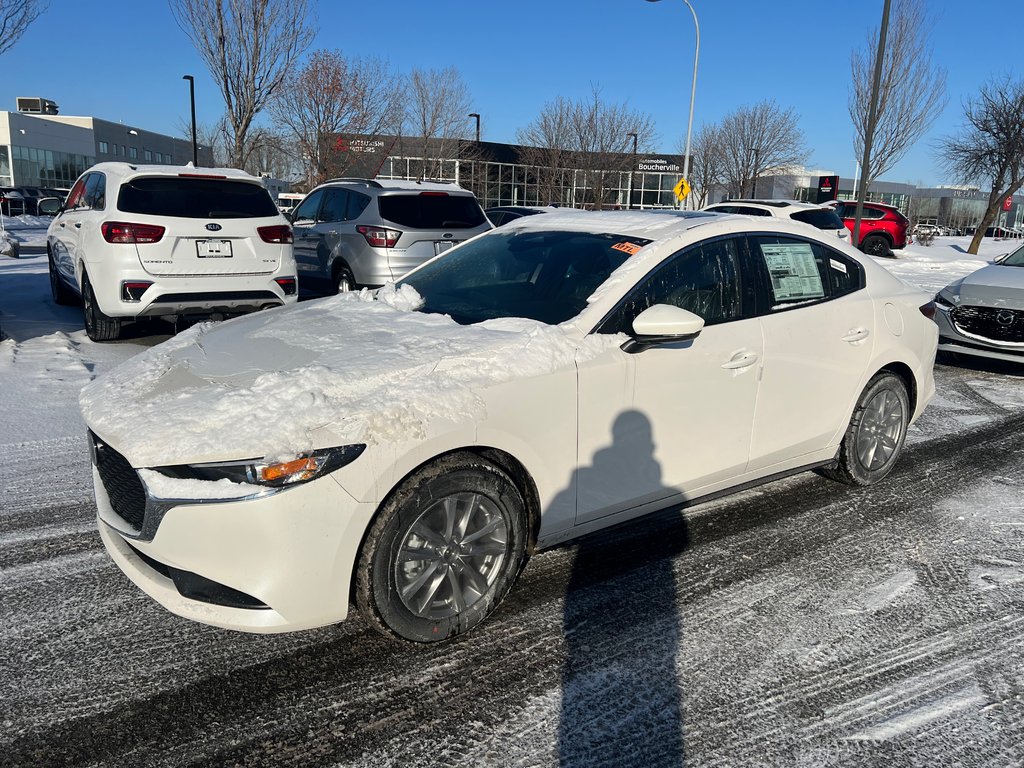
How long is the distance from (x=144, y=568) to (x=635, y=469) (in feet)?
6.74

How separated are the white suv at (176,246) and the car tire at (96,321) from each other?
0.01 m

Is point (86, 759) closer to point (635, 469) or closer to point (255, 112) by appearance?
point (635, 469)

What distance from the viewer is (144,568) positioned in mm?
2873

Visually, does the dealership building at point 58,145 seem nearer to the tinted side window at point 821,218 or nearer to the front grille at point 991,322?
the tinted side window at point 821,218

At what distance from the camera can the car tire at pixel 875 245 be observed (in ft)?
87.2

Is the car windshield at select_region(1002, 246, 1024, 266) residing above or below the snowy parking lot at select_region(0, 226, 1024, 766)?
above

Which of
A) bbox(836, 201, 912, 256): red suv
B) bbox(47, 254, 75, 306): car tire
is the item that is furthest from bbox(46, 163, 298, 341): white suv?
bbox(836, 201, 912, 256): red suv

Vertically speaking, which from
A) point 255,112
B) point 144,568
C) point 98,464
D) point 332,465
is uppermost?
point 255,112

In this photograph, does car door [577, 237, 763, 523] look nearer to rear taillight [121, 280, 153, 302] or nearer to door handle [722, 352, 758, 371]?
door handle [722, 352, 758, 371]

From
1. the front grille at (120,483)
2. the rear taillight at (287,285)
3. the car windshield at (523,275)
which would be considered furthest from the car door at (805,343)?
the rear taillight at (287,285)

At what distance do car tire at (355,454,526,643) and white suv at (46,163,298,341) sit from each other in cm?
559

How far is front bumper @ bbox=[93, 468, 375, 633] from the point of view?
2.56 m

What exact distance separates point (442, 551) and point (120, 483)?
48.5 inches

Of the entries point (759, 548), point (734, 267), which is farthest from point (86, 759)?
point (734, 267)
